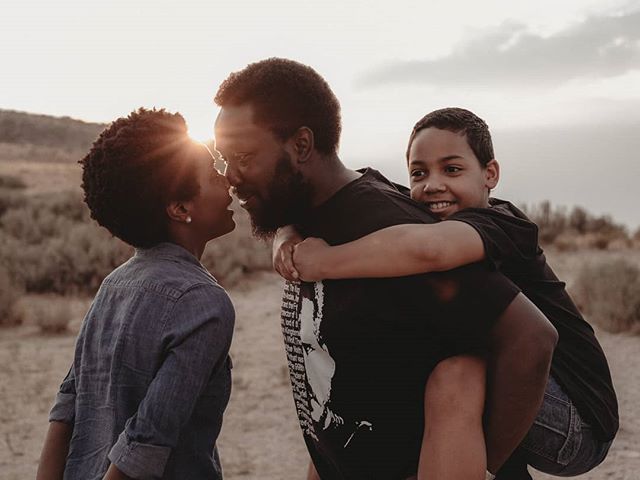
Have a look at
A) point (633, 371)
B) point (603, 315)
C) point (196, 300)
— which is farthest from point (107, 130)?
point (603, 315)

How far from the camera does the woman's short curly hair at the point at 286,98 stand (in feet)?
7.54

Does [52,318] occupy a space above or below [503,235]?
below

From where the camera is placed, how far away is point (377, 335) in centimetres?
204

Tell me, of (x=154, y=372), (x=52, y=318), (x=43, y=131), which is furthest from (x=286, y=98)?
(x=43, y=131)

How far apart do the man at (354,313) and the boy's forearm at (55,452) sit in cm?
74

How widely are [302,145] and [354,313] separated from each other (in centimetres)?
56

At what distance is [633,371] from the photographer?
8.41 meters

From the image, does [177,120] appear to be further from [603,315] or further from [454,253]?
[603,315]

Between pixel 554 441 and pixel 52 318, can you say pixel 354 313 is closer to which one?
pixel 554 441

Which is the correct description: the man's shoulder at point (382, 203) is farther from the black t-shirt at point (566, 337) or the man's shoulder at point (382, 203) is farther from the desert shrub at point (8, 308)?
the desert shrub at point (8, 308)

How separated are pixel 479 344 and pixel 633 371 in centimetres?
720

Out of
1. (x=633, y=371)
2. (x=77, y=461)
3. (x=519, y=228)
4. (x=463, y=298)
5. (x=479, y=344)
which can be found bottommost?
(x=633, y=371)

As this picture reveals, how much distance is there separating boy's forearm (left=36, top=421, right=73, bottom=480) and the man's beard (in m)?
0.91

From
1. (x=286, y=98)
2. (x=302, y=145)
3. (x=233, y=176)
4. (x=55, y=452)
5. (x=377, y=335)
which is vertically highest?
(x=286, y=98)
